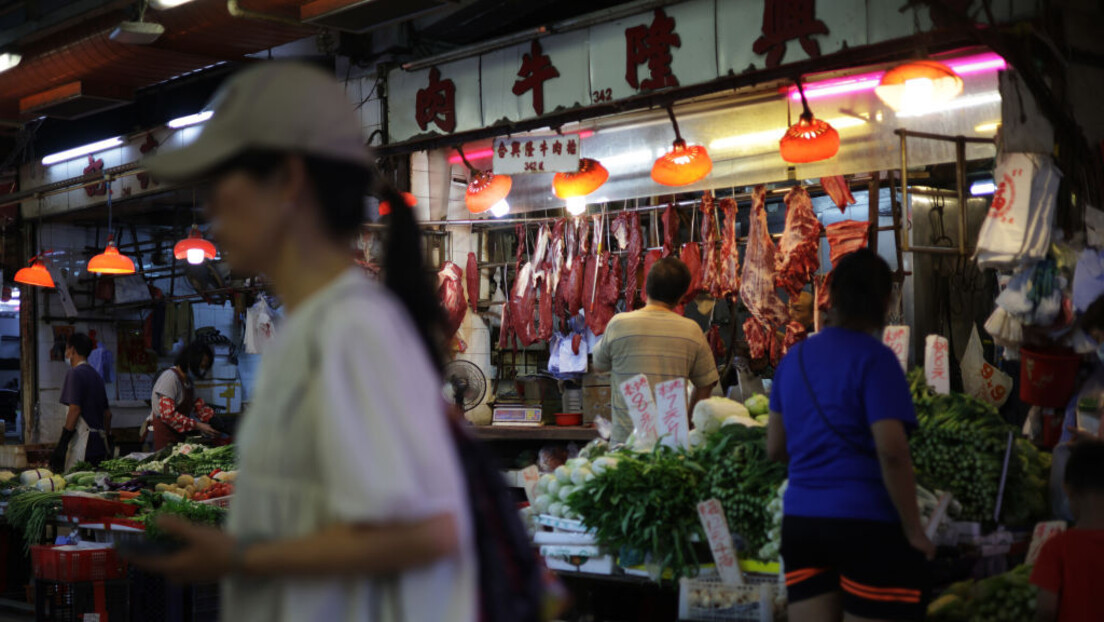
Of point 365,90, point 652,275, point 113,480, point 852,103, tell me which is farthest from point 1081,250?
point 113,480

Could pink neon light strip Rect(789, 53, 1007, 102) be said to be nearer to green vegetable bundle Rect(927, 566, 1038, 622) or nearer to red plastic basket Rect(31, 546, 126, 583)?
green vegetable bundle Rect(927, 566, 1038, 622)

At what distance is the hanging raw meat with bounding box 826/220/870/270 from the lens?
793 cm

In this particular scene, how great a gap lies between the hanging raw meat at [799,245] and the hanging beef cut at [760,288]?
223 millimetres

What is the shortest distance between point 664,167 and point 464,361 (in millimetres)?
3346

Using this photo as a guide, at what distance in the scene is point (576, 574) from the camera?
17.5 ft

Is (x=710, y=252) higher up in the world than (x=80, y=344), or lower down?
higher up

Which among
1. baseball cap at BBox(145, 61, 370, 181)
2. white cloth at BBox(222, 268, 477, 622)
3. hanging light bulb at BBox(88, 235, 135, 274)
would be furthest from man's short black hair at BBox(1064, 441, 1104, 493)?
hanging light bulb at BBox(88, 235, 135, 274)

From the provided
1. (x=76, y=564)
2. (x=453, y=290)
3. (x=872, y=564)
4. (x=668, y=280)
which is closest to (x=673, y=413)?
(x=668, y=280)

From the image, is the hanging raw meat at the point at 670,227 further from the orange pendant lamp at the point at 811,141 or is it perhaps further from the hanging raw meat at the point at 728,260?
the orange pendant lamp at the point at 811,141

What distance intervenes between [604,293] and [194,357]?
3.90 metres

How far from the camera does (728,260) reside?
8914mm

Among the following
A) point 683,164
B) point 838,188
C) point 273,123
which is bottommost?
point 273,123

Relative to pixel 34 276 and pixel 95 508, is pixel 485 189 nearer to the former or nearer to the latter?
pixel 95 508

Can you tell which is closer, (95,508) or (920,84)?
(920,84)
